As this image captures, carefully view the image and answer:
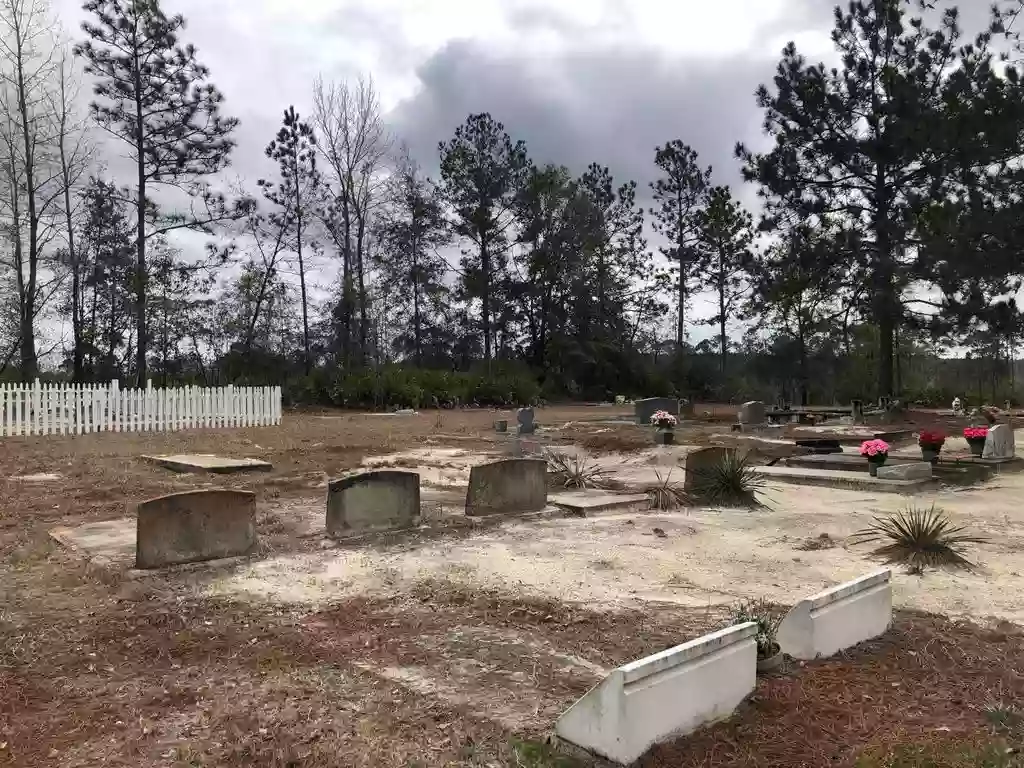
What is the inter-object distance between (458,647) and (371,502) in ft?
10.5

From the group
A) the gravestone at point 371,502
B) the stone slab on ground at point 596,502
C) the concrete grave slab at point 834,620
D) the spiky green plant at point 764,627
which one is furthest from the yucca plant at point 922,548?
the gravestone at point 371,502

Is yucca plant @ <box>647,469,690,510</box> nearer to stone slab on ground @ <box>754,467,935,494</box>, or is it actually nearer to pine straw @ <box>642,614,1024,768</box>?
stone slab on ground @ <box>754,467,935,494</box>

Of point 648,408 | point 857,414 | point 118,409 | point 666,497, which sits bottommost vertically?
point 666,497

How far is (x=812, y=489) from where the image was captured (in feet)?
35.5

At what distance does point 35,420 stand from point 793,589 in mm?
16840

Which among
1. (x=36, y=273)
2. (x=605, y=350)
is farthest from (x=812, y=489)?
(x=605, y=350)

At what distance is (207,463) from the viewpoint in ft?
38.6

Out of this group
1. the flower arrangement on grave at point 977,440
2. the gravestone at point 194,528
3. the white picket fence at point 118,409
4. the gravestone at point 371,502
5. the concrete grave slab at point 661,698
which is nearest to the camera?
the concrete grave slab at point 661,698

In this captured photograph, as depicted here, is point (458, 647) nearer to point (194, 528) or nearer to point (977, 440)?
point (194, 528)

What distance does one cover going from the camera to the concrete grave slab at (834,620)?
416 cm

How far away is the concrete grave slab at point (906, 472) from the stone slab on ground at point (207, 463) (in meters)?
8.81

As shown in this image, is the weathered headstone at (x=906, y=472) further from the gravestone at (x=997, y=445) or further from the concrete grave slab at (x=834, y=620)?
the concrete grave slab at (x=834, y=620)

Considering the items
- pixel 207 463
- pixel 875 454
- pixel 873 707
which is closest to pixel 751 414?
pixel 875 454

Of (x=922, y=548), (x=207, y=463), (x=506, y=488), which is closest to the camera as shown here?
(x=922, y=548)
